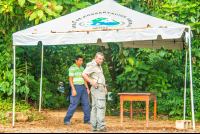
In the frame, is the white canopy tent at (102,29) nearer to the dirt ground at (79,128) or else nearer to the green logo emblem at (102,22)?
the green logo emblem at (102,22)

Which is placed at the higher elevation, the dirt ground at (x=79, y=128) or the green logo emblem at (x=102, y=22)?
the green logo emblem at (x=102, y=22)

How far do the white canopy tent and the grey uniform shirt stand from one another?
520 mm

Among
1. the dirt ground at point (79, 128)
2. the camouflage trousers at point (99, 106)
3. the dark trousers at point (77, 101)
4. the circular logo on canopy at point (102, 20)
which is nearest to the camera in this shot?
the camouflage trousers at point (99, 106)

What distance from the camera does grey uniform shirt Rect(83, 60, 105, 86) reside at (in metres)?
5.97

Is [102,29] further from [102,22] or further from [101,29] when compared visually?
[102,22]

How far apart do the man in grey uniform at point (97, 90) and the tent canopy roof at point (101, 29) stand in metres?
0.54

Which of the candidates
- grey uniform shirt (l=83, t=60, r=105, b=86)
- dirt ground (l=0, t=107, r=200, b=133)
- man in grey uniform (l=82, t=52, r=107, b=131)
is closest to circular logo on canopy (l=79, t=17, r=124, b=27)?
man in grey uniform (l=82, t=52, r=107, b=131)

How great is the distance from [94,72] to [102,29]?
999mm

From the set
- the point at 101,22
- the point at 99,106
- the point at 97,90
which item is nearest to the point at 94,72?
the point at 97,90

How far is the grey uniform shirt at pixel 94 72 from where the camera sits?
5969 millimetres

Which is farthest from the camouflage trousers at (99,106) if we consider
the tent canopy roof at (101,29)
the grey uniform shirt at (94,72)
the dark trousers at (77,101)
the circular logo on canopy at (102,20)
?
the circular logo on canopy at (102,20)

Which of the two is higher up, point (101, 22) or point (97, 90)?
point (101, 22)

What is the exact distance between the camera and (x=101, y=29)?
6.44 m

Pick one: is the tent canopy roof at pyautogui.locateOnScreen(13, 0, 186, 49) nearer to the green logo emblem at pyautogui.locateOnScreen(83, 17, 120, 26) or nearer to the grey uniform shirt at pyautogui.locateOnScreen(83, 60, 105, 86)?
the green logo emblem at pyautogui.locateOnScreen(83, 17, 120, 26)
